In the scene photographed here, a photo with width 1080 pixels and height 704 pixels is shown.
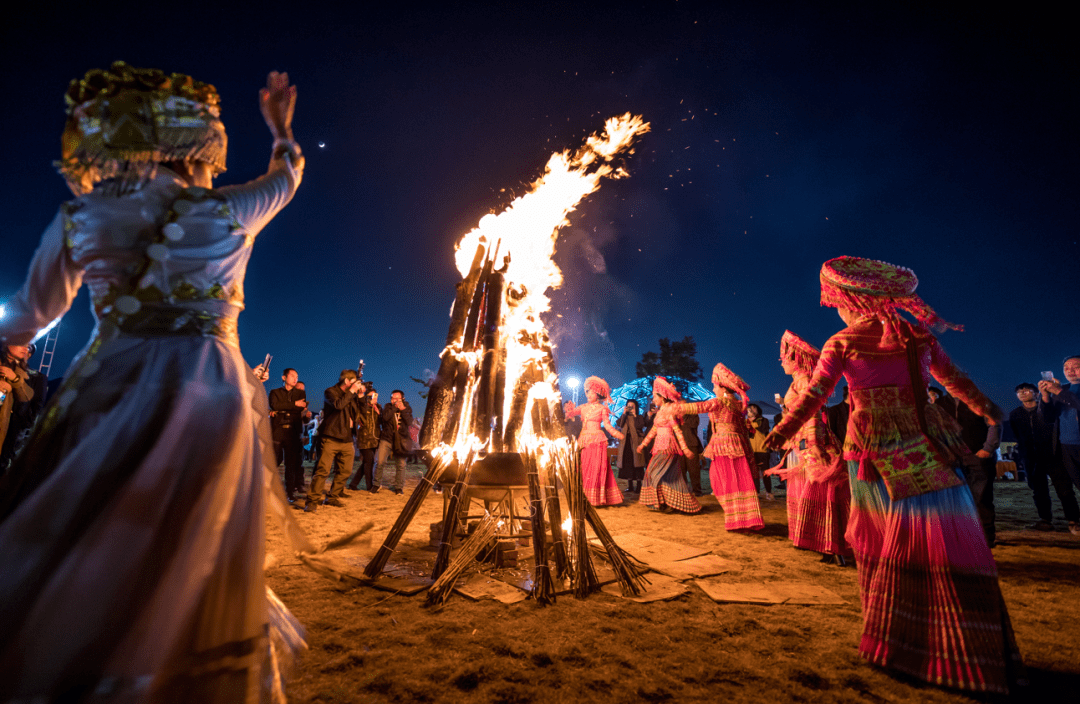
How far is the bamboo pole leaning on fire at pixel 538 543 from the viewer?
4.03 metres

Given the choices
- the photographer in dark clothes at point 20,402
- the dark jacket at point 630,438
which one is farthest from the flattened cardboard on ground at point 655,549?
the photographer in dark clothes at point 20,402

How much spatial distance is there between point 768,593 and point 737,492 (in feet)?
11.2

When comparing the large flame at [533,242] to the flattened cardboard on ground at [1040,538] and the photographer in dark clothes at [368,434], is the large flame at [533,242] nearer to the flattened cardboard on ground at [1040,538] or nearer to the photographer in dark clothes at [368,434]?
the photographer in dark clothes at [368,434]

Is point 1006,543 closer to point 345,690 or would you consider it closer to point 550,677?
point 550,677

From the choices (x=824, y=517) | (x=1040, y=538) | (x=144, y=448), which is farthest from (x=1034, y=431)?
(x=144, y=448)

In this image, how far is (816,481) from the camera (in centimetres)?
606

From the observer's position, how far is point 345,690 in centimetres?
252

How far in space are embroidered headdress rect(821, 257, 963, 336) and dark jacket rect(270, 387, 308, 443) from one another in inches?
376

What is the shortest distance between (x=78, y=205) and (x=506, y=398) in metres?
4.36

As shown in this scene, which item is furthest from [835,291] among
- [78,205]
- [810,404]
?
[78,205]

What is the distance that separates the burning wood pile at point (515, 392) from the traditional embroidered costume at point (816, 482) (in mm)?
2860

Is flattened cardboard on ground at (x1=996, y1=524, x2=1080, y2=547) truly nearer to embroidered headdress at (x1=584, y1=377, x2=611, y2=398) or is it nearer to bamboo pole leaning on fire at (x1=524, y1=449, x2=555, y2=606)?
embroidered headdress at (x1=584, y1=377, x2=611, y2=398)

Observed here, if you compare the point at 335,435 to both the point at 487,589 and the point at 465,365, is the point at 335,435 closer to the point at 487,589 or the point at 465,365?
the point at 465,365

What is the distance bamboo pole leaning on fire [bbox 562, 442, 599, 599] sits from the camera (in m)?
4.27
